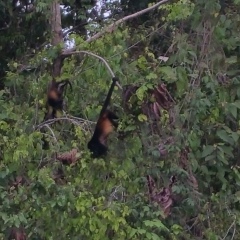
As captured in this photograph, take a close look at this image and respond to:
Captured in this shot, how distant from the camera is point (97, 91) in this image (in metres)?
5.91

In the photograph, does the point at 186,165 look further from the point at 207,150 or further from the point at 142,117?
the point at 142,117

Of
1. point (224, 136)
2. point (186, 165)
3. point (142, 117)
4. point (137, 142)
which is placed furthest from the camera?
point (224, 136)

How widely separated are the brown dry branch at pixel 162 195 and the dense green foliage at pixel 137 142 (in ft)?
0.12

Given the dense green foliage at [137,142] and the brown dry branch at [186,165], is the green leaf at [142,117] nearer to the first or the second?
the dense green foliage at [137,142]

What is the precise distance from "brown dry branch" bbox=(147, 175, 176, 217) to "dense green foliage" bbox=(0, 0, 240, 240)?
0.04m

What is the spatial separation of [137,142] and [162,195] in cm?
54

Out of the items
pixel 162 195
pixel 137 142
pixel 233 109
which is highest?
pixel 137 142

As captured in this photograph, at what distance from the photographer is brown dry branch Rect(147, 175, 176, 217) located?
562cm

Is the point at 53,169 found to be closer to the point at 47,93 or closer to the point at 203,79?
the point at 47,93

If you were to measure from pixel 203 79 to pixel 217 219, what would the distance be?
117cm

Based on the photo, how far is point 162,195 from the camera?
567 centimetres

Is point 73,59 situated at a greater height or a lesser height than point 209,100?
greater

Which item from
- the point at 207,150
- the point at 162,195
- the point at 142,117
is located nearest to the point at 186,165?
the point at 207,150

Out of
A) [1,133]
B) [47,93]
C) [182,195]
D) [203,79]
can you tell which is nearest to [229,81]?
[203,79]
